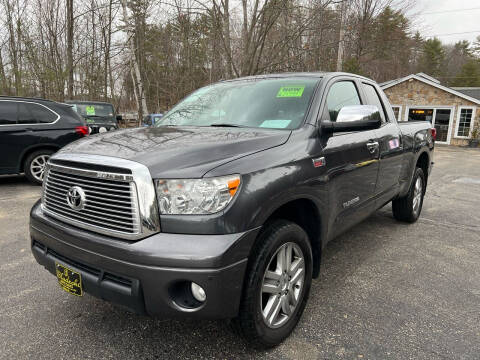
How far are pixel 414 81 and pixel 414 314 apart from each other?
22633 millimetres

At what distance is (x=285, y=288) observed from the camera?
218 cm

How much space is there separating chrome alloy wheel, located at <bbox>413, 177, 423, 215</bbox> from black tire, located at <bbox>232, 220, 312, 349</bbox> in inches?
123

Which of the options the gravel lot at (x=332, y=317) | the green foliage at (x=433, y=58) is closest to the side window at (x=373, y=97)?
the gravel lot at (x=332, y=317)

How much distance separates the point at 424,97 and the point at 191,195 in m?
23.6

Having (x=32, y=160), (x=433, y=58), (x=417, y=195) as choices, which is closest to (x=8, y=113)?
(x=32, y=160)

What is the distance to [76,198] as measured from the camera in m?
1.97

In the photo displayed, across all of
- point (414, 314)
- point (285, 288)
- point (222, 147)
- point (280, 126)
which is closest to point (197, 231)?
point (222, 147)

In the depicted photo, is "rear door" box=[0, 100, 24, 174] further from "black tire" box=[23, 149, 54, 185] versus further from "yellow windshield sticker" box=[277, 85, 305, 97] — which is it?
"yellow windshield sticker" box=[277, 85, 305, 97]

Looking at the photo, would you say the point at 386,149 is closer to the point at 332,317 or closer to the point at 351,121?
the point at 351,121

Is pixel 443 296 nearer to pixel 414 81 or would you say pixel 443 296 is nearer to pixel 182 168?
pixel 182 168

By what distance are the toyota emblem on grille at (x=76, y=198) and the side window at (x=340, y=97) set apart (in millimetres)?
1916

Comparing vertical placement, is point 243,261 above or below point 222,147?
below

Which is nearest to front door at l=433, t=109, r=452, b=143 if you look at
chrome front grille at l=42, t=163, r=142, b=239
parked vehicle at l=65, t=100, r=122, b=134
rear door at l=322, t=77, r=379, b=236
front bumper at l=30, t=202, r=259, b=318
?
parked vehicle at l=65, t=100, r=122, b=134

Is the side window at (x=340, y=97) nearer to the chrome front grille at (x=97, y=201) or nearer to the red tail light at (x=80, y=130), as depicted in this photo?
the chrome front grille at (x=97, y=201)
